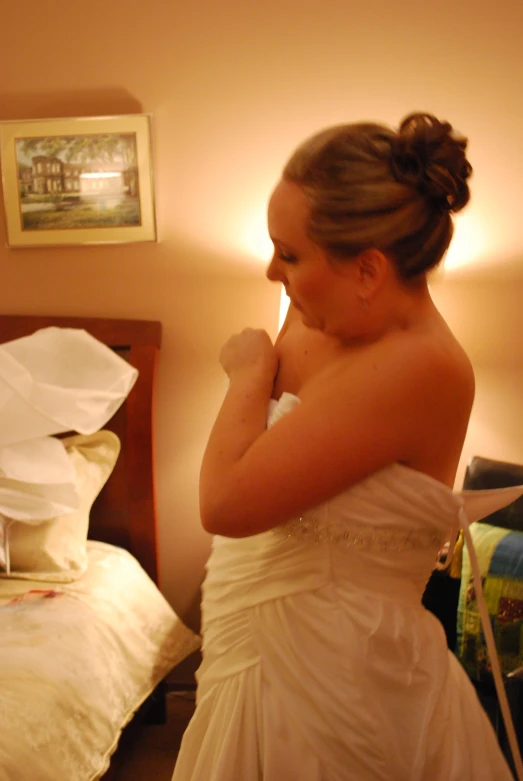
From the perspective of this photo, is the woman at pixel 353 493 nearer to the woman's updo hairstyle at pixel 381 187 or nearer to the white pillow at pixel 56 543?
the woman's updo hairstyle at pixel 381 187

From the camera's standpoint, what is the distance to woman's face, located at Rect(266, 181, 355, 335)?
31.7 inches

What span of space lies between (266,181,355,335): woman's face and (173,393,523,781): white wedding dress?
0.40ft

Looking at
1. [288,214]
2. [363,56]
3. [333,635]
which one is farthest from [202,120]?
[333,635]

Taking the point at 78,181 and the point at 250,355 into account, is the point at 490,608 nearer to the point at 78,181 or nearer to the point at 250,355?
the point at 250,355

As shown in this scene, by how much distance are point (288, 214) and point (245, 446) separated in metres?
0.27

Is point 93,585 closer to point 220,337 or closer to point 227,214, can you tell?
point 220,337

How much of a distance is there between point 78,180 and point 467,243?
1249mm

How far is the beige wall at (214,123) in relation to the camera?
2176mm

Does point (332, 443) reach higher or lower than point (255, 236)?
lower

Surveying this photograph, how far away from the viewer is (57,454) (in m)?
1.95

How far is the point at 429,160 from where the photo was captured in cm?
80

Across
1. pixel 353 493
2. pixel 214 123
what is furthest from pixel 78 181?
pixel 353 493

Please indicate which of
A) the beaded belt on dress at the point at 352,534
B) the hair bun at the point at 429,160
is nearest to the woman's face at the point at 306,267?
the hair bun at the point at 429,160

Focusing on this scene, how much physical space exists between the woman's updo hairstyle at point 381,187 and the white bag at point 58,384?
1324 mm
